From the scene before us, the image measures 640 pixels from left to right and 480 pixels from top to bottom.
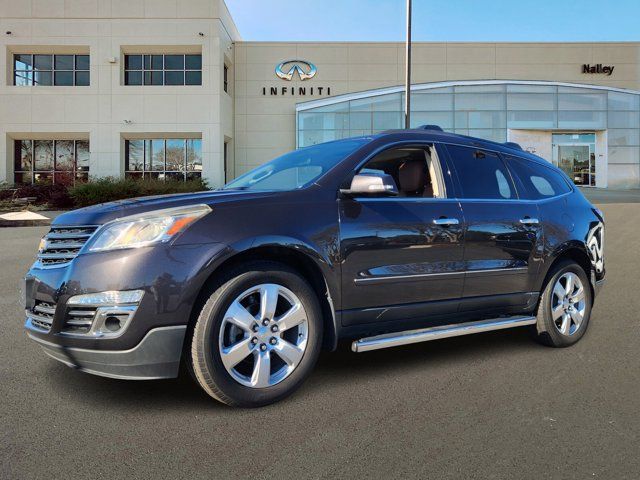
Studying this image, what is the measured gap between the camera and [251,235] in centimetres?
320

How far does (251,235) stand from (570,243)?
3.12m

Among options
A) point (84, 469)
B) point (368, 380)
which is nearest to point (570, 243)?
point (368, 380)

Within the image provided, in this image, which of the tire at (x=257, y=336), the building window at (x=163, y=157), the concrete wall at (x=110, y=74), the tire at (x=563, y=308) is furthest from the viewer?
the building window at (x=163, y=157)

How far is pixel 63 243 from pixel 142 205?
0.53 meters

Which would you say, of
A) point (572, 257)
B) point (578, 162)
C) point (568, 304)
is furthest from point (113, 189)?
point (578, 162)

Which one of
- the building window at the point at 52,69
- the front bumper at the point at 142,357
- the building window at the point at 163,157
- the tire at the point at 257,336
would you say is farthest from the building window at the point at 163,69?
the front bumper at the point at 142,357

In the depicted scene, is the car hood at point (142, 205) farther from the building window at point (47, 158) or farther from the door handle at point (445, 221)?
the building window at point (47, 158)

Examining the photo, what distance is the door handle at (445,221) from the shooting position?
3.93 m

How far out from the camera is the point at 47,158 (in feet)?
97.6

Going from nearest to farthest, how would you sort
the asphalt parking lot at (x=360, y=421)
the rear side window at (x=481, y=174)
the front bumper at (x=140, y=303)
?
the asphalt parking lot at (x=360, y=421)
the front bumper at (x=140, y=303)
the rear side window at (x=481, y=174)

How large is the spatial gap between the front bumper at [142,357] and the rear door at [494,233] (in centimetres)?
225

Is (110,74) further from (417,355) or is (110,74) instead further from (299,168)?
(417,355)

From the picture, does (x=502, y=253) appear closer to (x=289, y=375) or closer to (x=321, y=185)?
(x=321, y=185)

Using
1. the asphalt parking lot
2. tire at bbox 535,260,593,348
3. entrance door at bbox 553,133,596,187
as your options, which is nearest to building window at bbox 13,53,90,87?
the asphalt parking lot
